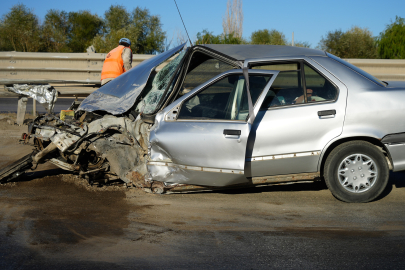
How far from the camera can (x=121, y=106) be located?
525 cm

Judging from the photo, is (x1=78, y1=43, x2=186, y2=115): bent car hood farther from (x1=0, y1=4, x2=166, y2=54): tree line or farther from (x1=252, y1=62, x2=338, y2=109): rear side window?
(x1=0, y1=4, x2=166, y2=54): tree line

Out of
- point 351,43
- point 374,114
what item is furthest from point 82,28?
point 374,114

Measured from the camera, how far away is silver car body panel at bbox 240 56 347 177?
4383mm

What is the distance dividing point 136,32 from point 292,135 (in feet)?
69.4

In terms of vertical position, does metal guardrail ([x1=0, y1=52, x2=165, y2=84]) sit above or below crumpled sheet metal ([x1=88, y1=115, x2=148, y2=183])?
above

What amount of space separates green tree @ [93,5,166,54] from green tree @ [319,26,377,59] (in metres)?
10.4

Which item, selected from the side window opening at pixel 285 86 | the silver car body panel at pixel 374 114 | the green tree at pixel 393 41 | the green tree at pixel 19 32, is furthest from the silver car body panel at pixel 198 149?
the green tree at pixel 19 32

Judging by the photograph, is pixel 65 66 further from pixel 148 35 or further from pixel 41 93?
pixel 148 35

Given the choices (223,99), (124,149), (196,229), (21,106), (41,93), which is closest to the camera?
(196,229)

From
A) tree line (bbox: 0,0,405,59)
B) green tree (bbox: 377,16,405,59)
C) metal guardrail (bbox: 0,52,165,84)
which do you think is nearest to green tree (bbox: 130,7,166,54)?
tree line (bbox: 0,0,405,59)

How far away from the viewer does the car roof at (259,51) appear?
15.7 ft

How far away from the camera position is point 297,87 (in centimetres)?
461

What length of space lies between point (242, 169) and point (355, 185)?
1.42 m

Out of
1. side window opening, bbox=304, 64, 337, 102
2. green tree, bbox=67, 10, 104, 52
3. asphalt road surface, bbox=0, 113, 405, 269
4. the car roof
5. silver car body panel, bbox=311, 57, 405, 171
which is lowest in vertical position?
asphalt road surface, bbox=0, 113, 405, 269
